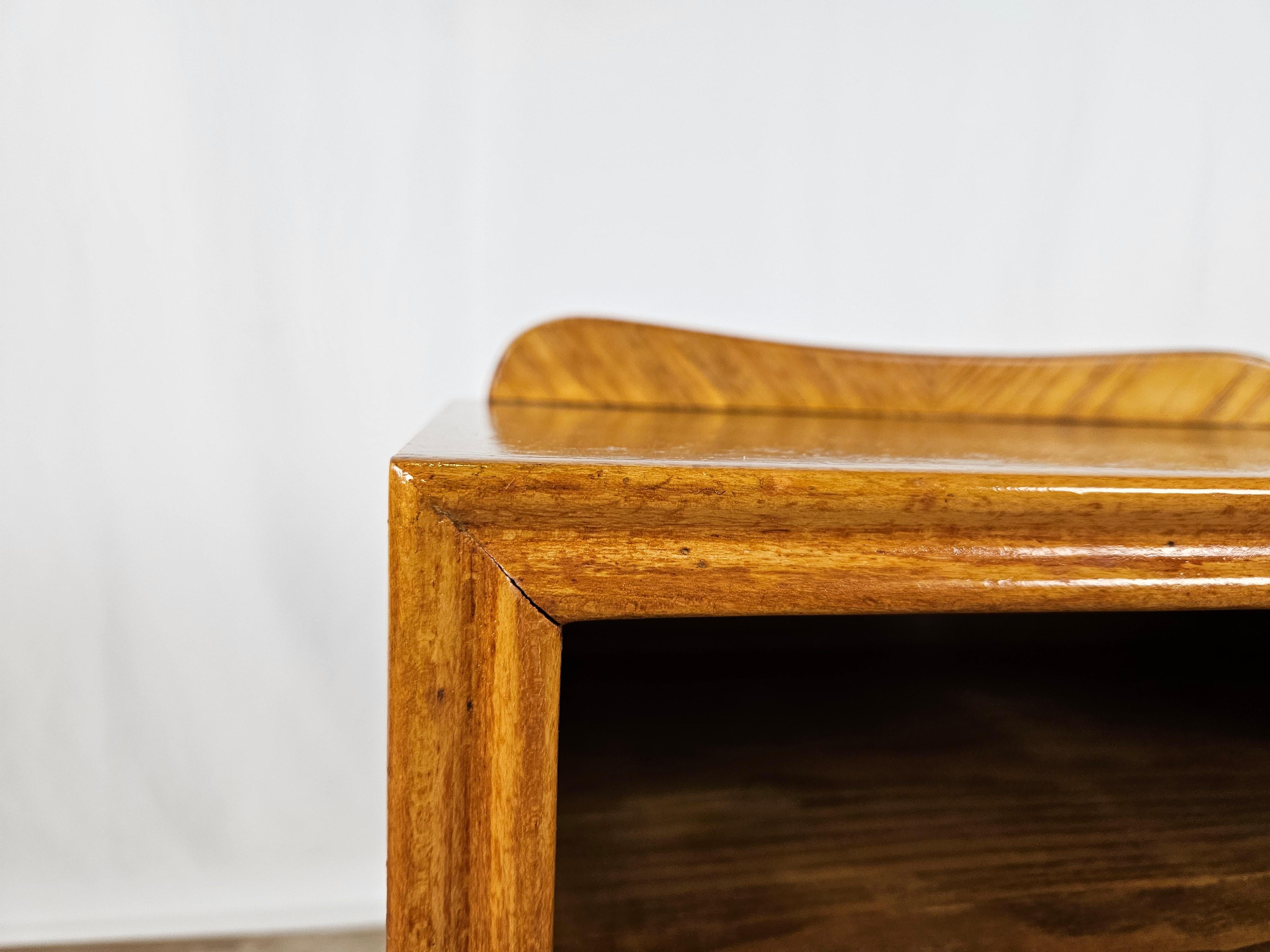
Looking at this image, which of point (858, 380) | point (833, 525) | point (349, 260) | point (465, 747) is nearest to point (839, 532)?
point (833, 525)

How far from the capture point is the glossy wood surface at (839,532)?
0.69ft

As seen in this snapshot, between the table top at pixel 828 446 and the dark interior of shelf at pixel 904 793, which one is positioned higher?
the table top at pixel 828 446

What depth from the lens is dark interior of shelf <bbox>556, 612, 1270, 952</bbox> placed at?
1.08 ft

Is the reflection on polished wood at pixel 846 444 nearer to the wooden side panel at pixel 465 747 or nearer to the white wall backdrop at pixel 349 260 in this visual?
the wooden side panel at pixel 465 747

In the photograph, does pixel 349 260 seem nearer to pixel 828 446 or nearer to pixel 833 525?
pixel 828 446

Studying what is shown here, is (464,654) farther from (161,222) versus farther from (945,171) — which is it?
(945,171)

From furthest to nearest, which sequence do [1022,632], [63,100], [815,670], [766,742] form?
[63,100] < [1022,632] < [815,670] < [766,742]

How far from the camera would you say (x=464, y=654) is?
8.3 inches

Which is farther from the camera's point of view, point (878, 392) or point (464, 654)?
point (878, 392)

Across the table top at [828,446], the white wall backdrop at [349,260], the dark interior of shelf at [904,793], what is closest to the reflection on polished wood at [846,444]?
the table top at [828,446]

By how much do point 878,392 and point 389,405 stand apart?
2.03 feet

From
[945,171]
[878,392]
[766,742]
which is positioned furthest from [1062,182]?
[766,742]

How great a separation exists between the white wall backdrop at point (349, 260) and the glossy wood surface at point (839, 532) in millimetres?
907

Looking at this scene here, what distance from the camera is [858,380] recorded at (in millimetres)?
763
